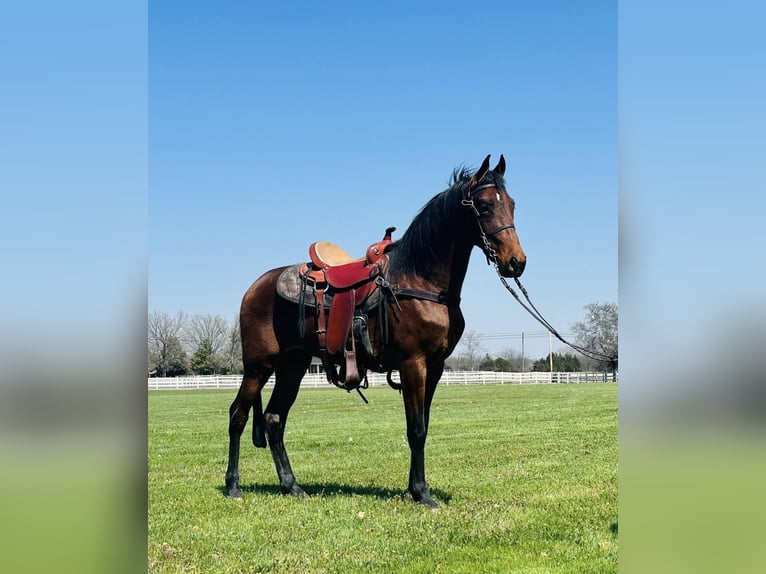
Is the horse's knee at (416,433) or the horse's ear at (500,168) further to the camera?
the horse's knee at (416,433)

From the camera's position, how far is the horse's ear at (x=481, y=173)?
6845 mm

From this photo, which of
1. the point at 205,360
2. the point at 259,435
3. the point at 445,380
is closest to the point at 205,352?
the point at 205,360

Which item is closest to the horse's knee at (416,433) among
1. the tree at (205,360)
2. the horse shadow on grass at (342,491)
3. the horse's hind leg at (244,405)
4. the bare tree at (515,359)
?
the horse shadow on grass at (342,491)

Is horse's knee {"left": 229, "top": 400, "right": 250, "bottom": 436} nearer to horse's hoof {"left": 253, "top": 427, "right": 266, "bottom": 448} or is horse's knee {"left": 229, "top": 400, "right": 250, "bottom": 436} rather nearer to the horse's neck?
horse's hoof {"left": 253, "top": 427, "right": 266, "bottom": 448}

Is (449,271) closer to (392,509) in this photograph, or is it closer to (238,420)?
(392,509)

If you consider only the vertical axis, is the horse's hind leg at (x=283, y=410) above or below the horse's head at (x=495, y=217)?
below

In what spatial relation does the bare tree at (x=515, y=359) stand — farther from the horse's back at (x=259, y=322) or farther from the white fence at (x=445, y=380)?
the horse's back at (x=259, y=322)

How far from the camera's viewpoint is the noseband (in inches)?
263

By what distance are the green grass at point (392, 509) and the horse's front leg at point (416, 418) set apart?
0.26 m

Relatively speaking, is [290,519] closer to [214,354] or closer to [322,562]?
[322,562]

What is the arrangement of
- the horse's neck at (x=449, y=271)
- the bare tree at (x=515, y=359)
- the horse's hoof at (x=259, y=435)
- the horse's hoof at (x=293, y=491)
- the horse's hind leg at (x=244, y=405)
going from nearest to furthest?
the horse's neck at (x=449, y=271) → the horse's hoof at (x=293, y=491) → the horse's hind leg at (x=244, y=405) → the horse's hoof at (x=259, y=435) → the bare tree at (x=515, y=359)

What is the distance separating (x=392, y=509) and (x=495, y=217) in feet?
9.89
